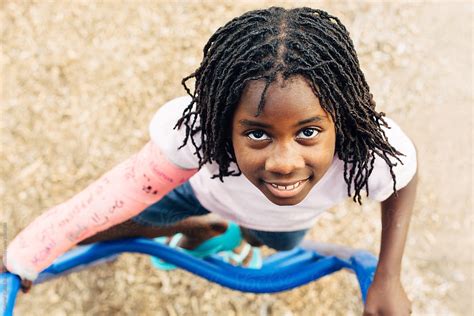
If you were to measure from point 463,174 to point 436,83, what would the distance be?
36cm

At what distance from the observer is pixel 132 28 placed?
2.24 metres

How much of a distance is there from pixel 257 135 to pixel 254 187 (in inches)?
11.1

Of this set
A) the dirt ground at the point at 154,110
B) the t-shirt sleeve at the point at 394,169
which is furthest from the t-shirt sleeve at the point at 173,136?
the dirt ground at the point at 154,110

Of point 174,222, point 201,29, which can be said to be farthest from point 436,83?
point 174,222

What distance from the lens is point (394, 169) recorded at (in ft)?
3.40

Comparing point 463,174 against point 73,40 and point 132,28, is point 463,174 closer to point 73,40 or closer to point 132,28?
point 132,28

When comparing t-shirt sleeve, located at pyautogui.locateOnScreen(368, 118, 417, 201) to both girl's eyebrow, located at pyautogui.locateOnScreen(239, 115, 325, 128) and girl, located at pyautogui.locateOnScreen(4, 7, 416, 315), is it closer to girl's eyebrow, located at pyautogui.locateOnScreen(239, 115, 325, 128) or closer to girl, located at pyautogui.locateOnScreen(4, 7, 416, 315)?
girl, located at pyautogui.locateOnScreen(4, 7, 416, 315)

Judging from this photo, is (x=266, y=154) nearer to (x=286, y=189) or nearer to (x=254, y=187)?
(x=286, y=189)

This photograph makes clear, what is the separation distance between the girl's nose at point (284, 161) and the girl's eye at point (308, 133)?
2 centimetres

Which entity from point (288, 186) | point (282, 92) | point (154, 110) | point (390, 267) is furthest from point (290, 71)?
point (154, 110)

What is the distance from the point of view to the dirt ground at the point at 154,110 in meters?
1.75

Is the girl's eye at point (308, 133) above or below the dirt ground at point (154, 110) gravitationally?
above

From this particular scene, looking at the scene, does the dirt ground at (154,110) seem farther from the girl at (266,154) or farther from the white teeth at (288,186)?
the white teeth at (288,186)

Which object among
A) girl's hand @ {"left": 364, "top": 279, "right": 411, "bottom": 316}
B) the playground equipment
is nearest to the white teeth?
girl's hand @ {"left": 364, "top": 279, "right": 411, "bottom": 316}
